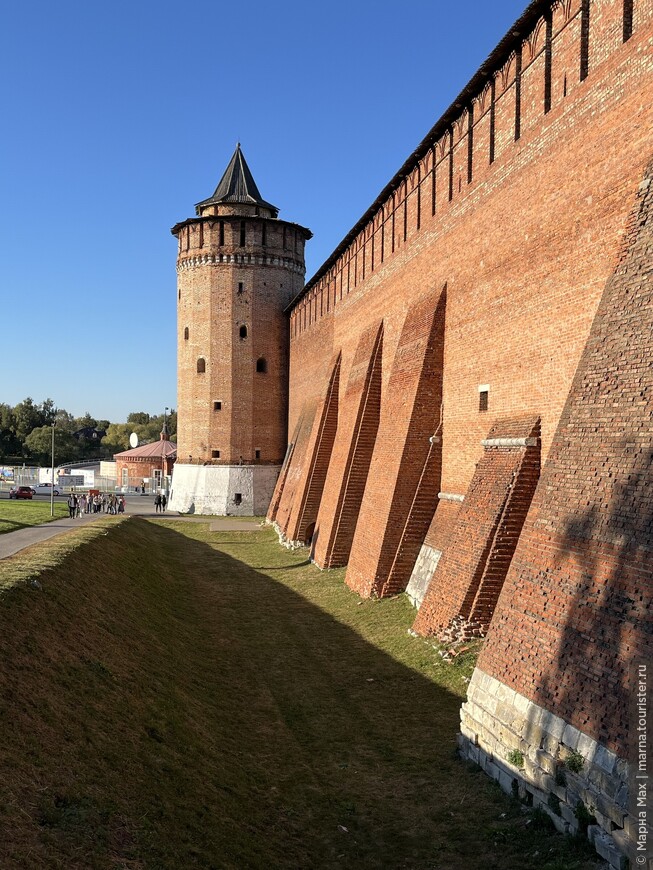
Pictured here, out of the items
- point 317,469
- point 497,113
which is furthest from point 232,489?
point 497,113

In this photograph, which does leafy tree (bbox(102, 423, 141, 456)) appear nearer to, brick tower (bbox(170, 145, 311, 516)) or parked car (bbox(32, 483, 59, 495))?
parked car (bbox(32, 483, 59, 495))

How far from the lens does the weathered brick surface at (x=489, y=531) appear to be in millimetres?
9992

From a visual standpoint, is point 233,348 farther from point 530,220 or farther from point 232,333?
point 530,220

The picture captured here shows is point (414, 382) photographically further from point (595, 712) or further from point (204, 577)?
point (595, 712)

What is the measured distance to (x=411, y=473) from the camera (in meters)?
14.2

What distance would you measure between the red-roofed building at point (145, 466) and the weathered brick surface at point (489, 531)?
43.2 metres

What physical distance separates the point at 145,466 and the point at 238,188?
25.1 m

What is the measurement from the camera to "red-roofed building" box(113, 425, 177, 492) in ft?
173

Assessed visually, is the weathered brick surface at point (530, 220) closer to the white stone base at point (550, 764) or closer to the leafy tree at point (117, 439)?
the white stone base at point (550, 764)

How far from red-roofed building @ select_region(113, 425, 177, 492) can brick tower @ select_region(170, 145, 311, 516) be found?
62.3ft

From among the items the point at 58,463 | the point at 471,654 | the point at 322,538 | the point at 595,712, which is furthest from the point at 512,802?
the point at 58,463

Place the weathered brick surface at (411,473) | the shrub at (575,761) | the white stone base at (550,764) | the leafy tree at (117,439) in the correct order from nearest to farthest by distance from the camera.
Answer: the white stone base at (550,764), the shrub at (575,761), the weathered brick surface at (411,473), the leafy tree at (117,439)

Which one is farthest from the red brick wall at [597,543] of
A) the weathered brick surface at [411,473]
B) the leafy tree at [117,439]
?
the leafy tree at [117,439]

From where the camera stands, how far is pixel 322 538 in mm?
19172
